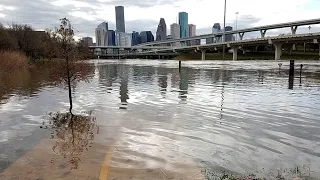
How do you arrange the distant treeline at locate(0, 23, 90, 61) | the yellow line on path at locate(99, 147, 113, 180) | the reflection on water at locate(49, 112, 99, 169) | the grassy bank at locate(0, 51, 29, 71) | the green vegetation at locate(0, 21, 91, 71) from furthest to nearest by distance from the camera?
1. the distant treeline at locate(0, 23, 90, 61)
2. the grassy bank at locate(0, 51, 29, 71)
3. the green vegetation at locate(0, 21, 91, 71)
4. the reflection on water at locate(49, 112, 99, 169)
5. the yellow line on path at locate(99, 147, 113, 180)

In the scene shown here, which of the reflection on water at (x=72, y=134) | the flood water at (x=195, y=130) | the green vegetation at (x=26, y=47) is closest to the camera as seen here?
the flood water at (x=195, y=130)

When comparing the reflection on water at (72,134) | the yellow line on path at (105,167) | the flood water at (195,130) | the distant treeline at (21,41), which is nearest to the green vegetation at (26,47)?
the distant treeline at (21,41)

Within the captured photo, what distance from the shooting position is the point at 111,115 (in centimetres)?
1439

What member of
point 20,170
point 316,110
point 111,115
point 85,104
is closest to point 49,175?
point 20,170

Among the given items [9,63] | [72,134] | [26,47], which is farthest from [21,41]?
[72,134]

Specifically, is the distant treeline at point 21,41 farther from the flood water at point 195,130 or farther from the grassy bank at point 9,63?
the flood water at point 195,130

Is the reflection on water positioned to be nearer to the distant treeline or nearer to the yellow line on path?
the yellow line on path

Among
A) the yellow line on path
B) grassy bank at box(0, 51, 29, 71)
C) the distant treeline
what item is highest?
the distant treeline

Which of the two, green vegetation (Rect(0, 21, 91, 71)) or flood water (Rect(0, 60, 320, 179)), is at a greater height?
green vegetation (Rect(0, 21, 91, 71))

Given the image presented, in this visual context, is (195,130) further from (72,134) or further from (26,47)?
(26,47)

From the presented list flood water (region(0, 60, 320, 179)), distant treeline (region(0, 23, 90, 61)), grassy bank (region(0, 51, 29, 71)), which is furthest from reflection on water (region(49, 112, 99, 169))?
distant treeline (region(0, 23, 90, 61))

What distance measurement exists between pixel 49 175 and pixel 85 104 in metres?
10.9

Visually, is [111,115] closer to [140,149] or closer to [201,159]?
[140,149]

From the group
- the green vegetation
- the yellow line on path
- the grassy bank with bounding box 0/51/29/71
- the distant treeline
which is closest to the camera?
the yellow line on path
